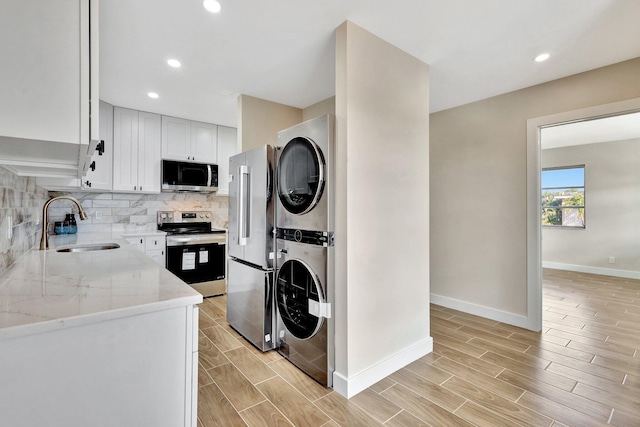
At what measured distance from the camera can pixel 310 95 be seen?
3.23m

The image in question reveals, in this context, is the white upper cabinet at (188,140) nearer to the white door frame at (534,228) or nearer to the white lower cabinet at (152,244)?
the white lower cabinet at (152,244)

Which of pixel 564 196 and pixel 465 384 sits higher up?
pixel 564 196

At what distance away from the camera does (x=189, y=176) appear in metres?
4.05

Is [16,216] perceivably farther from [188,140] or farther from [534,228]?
[534,228]

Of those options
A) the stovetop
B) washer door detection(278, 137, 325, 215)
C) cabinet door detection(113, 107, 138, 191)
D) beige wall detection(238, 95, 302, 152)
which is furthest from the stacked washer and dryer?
cabinet door detection(113, 107, 138, 191)

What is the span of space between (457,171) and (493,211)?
638mm

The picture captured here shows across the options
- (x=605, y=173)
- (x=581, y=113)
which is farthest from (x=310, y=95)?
(x=605, y=173)

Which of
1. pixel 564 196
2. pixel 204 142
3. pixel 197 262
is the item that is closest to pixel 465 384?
pixel 197 262

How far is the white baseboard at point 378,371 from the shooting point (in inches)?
75.1

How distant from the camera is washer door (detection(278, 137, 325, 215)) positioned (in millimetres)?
2055

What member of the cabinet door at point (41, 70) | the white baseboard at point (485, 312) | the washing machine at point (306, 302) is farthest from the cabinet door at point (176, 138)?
the white baseboard at point (485, 312)

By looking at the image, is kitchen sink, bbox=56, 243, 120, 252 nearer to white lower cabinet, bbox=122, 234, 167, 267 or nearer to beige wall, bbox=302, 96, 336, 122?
white lower cabinet, bbox=122, 234, 167, 267

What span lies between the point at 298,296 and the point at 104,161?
306 centimetres

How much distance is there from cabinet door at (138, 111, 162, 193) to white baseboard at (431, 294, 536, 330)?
158 inches
